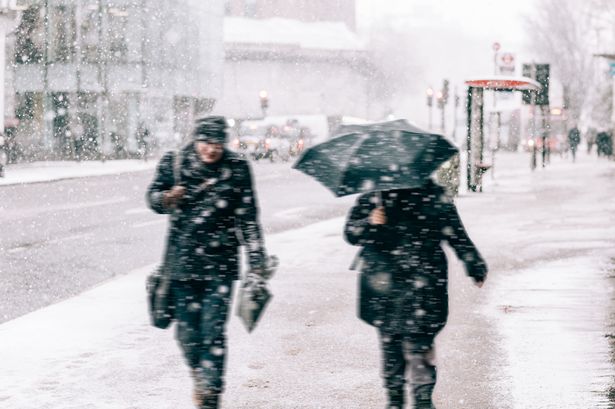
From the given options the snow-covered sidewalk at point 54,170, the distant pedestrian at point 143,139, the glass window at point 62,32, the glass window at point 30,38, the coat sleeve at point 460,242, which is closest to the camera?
the coat sleeve at point 460,242

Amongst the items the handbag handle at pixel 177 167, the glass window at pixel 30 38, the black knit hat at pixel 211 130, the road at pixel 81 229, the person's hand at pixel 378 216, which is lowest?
the road at pixel 81 229

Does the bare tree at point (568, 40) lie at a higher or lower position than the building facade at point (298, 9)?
lower

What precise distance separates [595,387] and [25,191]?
22704 mm

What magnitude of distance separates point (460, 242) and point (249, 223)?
1.14m

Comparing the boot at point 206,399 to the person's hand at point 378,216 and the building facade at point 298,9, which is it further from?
the building facade at point 298,9

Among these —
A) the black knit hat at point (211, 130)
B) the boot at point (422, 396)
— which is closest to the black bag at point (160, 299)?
the black knit hat at point (211, 130)

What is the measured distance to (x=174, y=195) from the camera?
560cm

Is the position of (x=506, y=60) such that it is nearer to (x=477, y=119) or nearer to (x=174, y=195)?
(x=477, y=119)

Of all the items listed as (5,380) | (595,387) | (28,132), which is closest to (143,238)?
(5,380)

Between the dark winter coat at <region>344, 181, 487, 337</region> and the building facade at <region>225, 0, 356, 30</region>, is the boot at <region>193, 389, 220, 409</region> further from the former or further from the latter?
the building facade at <region>225, 0, 356, 30</region>

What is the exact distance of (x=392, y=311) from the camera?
5352 millimetres

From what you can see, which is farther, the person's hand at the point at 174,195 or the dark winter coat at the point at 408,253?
the person's hand at the point at 174,195

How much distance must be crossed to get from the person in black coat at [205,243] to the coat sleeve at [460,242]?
1053 mm

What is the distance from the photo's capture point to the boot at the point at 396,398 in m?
5.45
